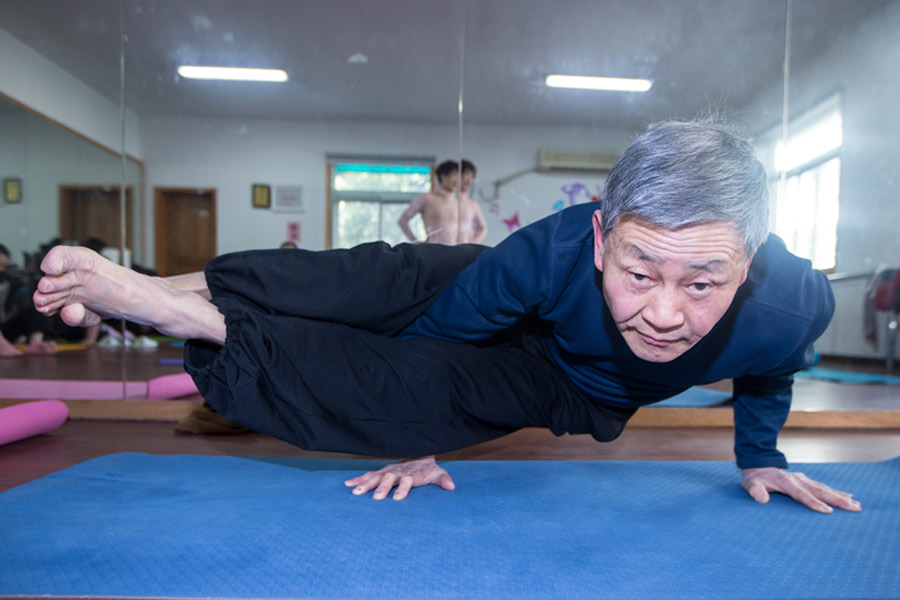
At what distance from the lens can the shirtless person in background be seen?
9.25 feet

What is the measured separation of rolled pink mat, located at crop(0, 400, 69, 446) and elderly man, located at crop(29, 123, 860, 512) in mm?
1094

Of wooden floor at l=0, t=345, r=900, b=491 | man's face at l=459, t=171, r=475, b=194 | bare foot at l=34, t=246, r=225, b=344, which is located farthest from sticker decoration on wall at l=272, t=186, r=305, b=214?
bare foot at l=34, t=246, r=225, b=344

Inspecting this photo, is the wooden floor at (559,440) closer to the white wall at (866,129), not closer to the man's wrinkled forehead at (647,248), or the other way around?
the man's wrinkled forehead at (647,248)

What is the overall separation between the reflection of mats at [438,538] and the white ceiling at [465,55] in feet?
6.17

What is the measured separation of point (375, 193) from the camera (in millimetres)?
2877

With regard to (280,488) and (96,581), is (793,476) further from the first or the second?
(96,581)

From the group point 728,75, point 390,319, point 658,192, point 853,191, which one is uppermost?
point 728,75

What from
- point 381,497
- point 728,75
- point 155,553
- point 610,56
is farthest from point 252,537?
point 728,75

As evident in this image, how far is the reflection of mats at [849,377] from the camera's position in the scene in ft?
11.8

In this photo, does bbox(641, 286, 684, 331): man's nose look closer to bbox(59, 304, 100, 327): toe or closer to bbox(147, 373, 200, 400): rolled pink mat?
bbox(59, 304, 100, 327): toe

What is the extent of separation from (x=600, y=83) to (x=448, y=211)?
975 millimetres

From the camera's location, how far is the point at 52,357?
403cm

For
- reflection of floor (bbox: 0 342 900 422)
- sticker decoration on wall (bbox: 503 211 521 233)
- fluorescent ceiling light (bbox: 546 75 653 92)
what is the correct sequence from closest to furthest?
reflection of floor (bbox: 0 342 900 422) < fluorescent ceiling light (bbox: 546 75 653 92) < sticker decoration on wall (bbox: 503 211 521 233)

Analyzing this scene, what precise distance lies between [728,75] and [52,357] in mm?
4689
